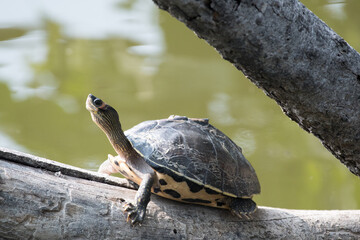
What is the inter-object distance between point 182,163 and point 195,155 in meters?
0.06

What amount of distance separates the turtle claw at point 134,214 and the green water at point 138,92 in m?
1.86

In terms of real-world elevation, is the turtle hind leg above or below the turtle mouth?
above

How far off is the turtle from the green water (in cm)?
160

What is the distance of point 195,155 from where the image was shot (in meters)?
1.67

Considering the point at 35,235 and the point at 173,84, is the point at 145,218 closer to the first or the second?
the point at 35,235

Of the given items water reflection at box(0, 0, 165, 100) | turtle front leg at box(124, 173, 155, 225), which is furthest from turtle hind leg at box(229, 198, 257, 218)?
water reflection at box(0, 0, 165, 100)

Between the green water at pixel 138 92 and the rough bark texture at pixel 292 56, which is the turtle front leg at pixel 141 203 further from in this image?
the green water at pixel 138 92

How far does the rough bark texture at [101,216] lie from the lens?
139 centimetres

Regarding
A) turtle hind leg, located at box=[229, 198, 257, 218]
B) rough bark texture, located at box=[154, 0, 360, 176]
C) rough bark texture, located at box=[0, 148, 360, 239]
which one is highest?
rough bark texture, located at box=[154, 0, 360, 176]

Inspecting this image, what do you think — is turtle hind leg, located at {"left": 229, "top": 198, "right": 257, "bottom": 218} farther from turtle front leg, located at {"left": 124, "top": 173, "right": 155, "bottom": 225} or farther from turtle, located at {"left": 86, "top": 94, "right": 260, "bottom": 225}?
turtle front leg, located at {"left": 124, "top": 173, "right": 155, "bottom": 225}

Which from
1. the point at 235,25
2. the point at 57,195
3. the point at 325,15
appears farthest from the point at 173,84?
the point at 235,25

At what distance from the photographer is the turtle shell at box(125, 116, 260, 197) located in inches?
64.4

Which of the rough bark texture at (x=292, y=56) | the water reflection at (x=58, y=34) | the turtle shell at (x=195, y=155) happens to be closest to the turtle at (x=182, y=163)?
the turtle shell at (x=195, y=155)

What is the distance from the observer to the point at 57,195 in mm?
1462
